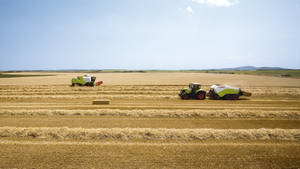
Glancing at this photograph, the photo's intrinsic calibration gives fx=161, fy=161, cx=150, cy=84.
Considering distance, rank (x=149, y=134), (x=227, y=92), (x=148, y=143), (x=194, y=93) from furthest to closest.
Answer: (x=194, y=93) → (x=227, y=92) → (x=149, y=134) → (x=148, y=143)

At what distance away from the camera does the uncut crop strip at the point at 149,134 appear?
27.1 ft

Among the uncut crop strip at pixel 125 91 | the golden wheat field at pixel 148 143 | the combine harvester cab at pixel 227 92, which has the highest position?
the combine harvester cab at pixel 227 92

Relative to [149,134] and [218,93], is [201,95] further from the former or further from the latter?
[149,134]

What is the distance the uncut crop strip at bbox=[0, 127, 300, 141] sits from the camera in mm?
8258

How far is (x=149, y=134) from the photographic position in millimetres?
8531

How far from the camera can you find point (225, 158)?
254 inches

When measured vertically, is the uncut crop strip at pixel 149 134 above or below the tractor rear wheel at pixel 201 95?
below

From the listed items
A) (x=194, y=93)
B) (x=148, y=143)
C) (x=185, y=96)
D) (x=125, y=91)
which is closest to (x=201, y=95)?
(x=194, y=93)

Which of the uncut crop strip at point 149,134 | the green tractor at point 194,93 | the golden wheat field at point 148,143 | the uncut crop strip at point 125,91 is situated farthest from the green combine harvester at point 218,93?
the uncut crop strip at point 149,134

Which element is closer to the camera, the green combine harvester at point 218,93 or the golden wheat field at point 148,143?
the golden wheat field at point 148,143

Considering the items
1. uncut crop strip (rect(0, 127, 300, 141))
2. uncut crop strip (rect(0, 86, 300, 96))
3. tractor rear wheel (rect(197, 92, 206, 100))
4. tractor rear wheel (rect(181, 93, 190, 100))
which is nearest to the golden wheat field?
uncut crop strip (rect(0, 127, 300, 141))

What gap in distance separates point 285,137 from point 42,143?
39.6 feet

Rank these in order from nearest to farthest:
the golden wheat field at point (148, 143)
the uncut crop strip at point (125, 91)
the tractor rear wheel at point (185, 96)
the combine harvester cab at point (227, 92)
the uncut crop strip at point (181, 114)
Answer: the golden wheat field at point (148, 143) < the uncut crop strip at point (181, 114) < the combine harvester cab at point (227, 92) < the tractor rear wheel at point (185, 96) < the uncut crop strip at point (125, 91)

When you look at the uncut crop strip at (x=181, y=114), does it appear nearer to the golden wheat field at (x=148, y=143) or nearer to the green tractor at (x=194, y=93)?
the golden wheat field at (x=148, y=143)
